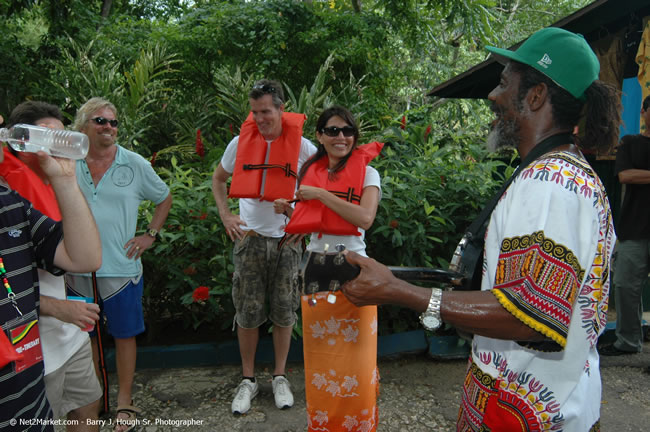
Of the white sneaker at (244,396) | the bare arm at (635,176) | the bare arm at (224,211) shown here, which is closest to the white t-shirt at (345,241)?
the bare arm at (224,211)

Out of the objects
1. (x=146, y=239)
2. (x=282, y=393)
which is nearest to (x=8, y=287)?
(x=146, y=239)

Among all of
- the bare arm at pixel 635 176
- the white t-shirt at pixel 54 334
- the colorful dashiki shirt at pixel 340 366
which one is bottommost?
the colorful dashiki shirt at pixel 340 366

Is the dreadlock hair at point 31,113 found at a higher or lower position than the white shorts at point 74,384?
higher

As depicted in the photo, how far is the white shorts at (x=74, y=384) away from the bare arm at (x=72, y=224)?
55 centimetres

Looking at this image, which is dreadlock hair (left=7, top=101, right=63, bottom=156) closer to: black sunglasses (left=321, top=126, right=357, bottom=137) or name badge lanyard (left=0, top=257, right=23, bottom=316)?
name badge lanyard (left=0, top=257, right=23, bottom=316)

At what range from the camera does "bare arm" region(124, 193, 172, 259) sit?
3.05 metres

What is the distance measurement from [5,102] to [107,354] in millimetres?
8835

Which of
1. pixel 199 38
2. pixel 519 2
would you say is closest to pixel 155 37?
pixel 199 38

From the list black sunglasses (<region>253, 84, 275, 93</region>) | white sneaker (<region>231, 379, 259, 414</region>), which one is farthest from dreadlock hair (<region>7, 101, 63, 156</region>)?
Result: white sneaker (<region>231, 379, 259, 414</region>)

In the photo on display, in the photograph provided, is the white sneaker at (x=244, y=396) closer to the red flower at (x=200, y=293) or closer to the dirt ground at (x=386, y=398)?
the dirt ground at (x=386, y=398)

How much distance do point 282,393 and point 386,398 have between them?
2.61 ft

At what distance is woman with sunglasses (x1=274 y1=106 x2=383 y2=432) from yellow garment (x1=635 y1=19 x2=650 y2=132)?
9.75 ft

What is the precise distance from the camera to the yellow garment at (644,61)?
4199 mm

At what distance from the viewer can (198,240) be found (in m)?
3.84
